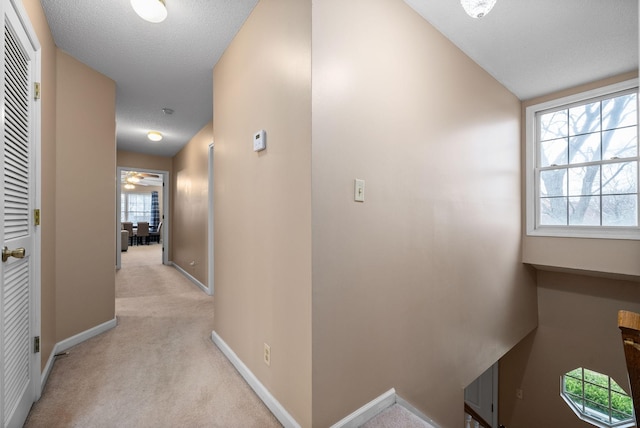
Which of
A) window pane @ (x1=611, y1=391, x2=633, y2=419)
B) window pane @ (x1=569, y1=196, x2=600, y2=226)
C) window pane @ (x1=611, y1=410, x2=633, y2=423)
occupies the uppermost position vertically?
window pane @ (x1=569, y1=196, x2=600, y2=226)

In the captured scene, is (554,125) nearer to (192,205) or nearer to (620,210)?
(620,210)

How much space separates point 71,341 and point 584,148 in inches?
210

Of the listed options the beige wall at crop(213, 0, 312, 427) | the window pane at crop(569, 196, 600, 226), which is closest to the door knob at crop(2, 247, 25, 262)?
the beige wall at crop(213, 0, 312, 427)

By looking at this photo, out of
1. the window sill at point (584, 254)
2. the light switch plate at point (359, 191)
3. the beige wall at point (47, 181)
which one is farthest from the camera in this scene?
the window sill at point (584, 254)

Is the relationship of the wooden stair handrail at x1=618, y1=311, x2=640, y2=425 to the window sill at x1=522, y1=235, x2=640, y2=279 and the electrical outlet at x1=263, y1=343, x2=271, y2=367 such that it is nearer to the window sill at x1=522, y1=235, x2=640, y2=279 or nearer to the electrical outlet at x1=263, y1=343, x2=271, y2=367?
the electrical outlet at x1=263, y1=343, x2=271, y2=367

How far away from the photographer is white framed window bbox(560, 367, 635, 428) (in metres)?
3.41

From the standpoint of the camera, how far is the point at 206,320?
121 inches

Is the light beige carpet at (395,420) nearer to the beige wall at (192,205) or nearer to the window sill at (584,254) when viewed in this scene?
the window sill at (584,254)

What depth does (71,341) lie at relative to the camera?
7.89ft

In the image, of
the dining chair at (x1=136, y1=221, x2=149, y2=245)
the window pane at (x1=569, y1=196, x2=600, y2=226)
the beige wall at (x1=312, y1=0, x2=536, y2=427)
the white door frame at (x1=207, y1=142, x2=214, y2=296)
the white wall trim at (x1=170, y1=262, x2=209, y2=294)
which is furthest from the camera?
the dining chair at (x1=136, y1=221, x2=149, y2=245)

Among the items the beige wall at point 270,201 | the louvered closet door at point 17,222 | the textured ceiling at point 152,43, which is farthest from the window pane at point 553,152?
the louvered closet door at point 17,222

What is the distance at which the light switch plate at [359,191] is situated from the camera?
1496 mm

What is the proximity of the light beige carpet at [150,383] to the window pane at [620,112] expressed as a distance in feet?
13.5

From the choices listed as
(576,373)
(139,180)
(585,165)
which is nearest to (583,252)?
(585,165)
